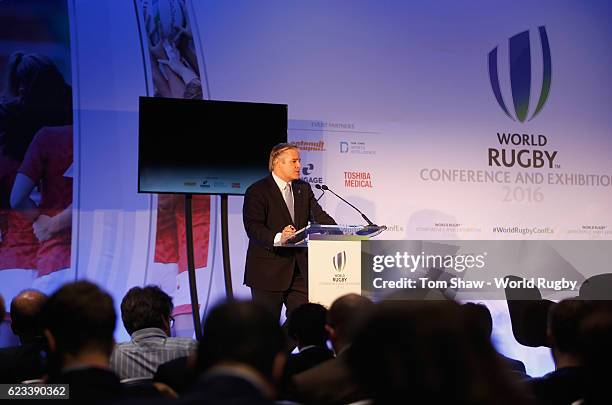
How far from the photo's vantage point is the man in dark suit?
16.5ft

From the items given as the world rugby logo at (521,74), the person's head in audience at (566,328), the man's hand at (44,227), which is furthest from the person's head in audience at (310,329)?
the world rugby logo at (521,74)

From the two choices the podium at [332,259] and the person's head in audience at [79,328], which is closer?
the person's head in audience at [79,328]

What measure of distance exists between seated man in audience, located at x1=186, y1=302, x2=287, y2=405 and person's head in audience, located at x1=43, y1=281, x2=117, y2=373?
17.7 inches

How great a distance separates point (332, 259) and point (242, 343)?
10.2ft

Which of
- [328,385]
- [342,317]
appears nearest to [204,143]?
[342,317]

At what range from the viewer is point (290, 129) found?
696 cm

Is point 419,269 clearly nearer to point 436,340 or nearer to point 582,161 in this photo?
point 582,161

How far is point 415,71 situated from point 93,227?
3476mm

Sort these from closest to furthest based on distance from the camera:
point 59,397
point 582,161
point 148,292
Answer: point 59,397 → point 148,292 → point 582,161

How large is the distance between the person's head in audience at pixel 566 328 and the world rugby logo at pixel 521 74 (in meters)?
5.62

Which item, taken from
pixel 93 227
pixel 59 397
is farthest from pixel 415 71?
pixel 59 397

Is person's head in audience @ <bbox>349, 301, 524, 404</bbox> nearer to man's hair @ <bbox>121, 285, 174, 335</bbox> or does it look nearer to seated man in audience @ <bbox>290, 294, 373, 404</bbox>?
seated man in audience @ <bbox>290, 294, 373, 404</bbox>

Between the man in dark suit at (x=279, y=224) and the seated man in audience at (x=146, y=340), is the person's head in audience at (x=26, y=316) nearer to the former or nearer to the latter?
the seated man in audience at (x=146, y=340)

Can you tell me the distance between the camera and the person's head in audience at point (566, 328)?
2.24 meters
